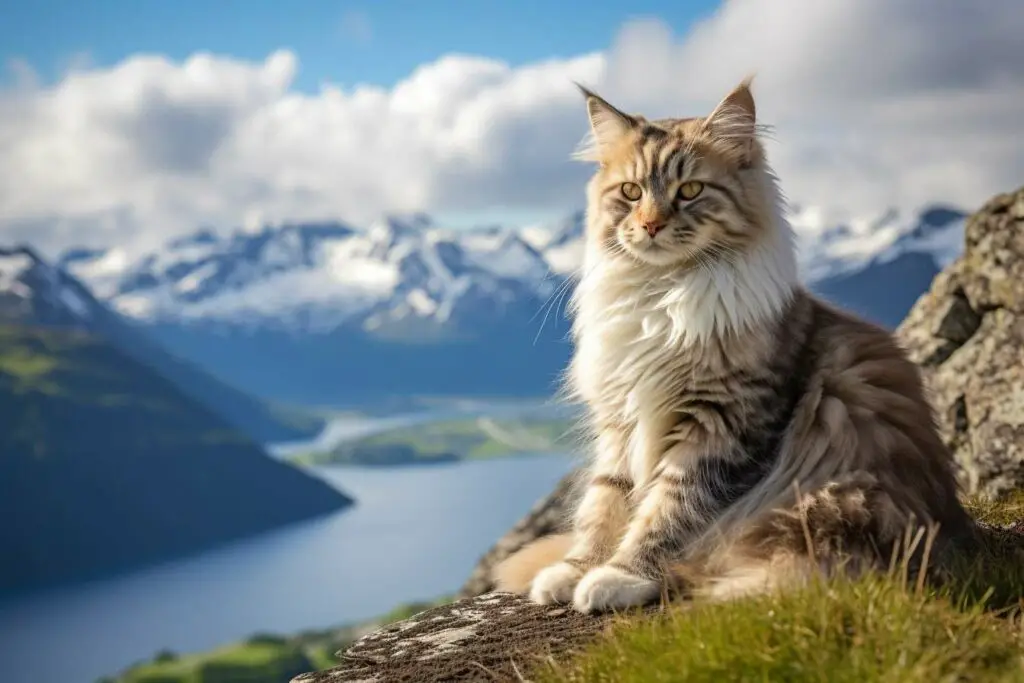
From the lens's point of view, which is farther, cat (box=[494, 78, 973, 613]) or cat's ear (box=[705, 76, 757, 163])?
cat's ear (box=[705, 76, 757, 163])

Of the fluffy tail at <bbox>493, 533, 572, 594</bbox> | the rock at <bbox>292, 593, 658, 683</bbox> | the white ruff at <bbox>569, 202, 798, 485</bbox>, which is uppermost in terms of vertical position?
the white ruff at <bbox>569, 202, 798, 485</bbox>

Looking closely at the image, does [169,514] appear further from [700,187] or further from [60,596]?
[700,187]

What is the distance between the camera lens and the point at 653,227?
5.10 m

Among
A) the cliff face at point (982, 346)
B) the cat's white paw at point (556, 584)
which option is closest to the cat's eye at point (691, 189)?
the cat's white paw at point (556, 584)

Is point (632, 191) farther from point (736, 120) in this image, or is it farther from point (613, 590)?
point (613, 590)

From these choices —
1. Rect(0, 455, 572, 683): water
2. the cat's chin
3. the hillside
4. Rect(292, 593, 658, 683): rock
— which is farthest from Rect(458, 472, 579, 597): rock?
the hillside

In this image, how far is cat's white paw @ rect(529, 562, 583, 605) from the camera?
203 inches

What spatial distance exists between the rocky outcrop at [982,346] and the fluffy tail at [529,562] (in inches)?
145

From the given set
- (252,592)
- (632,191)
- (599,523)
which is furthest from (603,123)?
(252,592)

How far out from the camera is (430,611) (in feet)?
19.2

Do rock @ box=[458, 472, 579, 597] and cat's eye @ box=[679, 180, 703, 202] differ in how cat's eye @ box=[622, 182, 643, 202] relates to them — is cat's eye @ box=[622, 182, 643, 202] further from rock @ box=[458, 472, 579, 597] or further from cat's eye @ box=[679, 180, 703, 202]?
rock @ box=[458, 472, 579, 597]

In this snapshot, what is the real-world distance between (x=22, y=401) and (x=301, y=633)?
86652 mm

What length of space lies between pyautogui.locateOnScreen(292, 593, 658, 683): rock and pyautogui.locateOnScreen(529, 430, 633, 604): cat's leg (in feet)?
0.47

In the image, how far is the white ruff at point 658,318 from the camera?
5.09 m
